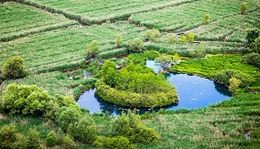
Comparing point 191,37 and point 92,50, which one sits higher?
point 92,50

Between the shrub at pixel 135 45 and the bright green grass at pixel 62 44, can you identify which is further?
the shrub at pixel 135 45

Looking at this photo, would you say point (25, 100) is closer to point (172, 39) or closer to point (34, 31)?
point (34, 31)

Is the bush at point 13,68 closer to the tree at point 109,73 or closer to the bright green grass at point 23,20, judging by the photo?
the tree at point 109,73

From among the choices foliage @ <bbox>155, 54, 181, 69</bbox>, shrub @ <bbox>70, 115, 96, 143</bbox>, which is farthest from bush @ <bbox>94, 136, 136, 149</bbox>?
foliage @ <bbox>155, 54, 181, 69</bbox>

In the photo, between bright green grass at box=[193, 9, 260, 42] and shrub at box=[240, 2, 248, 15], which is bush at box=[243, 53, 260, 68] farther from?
shrub at box=[240, 2, 248, 15]

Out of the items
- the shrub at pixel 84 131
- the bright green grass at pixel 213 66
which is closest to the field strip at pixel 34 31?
the bright green grass at pixel 213 66

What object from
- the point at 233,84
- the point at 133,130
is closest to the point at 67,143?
the point at 133,130
